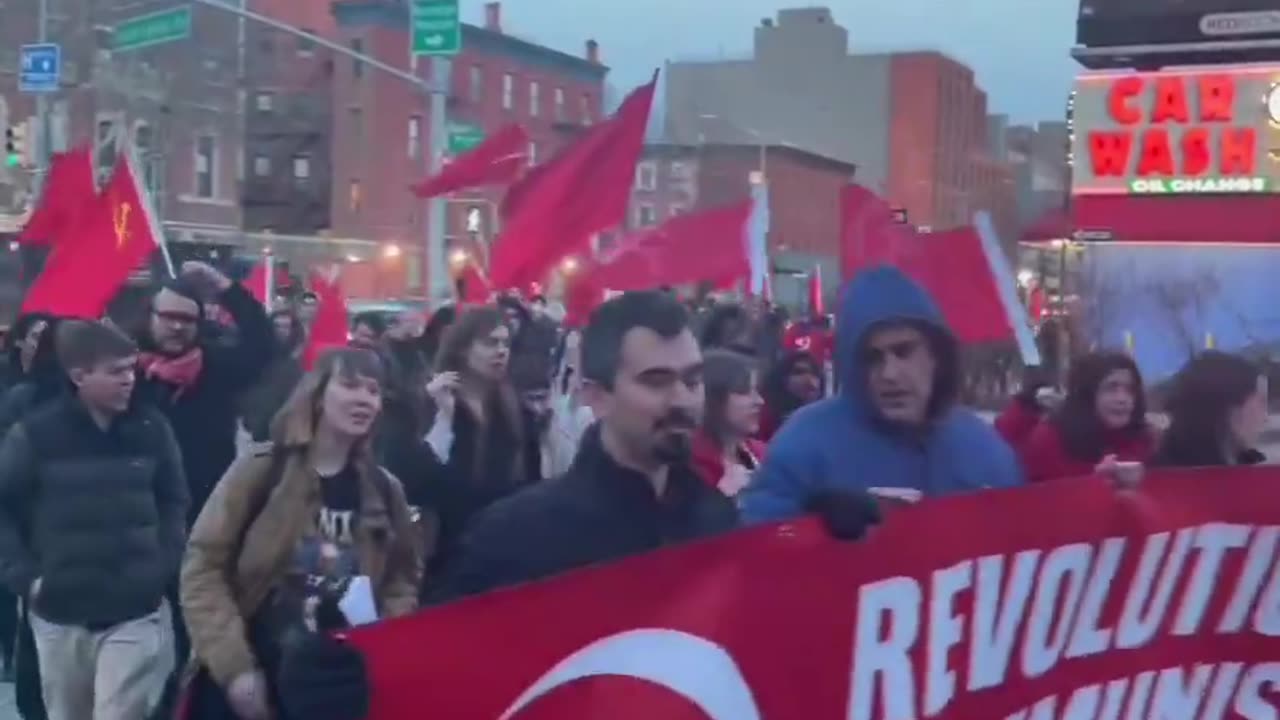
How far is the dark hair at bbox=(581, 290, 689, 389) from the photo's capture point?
3346mm

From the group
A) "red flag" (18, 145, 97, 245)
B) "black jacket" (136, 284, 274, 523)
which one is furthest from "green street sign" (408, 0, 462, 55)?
"black jacket" (136, 284, 274, 523)

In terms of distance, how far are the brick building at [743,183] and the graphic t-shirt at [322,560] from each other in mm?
62185

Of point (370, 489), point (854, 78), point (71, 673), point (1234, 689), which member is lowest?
point (71, 673)

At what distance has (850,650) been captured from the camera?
3.38 metres

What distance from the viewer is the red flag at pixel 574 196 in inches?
332

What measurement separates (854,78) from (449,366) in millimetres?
75197

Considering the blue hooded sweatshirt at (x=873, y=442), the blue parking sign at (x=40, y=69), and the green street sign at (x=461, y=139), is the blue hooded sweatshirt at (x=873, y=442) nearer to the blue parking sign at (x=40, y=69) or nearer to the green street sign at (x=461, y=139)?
the green street sign at (x=461, y=139)

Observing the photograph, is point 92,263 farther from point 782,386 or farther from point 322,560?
point 322,560

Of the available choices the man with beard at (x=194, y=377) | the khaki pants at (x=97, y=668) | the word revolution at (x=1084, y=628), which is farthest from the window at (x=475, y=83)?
the word revolution at (x=1084, y=628)

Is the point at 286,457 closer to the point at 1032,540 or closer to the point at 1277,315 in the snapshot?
the point at 1032,540

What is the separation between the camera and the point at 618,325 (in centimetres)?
339

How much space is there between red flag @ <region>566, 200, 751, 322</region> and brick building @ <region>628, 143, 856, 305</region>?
55.0 metres

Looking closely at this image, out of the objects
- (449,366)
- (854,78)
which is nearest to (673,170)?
(854,78)

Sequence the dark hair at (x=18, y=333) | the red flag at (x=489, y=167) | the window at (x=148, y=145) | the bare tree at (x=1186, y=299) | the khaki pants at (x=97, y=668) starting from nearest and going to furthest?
1. the khaki pants at (x=97, y=668)
2. the dark hair at (x=18, y=333)
3. the red flag at (x=489, y=167)
4. the bare tree at (x=1186, y=299)
5. the window at (x=148, y=145)
